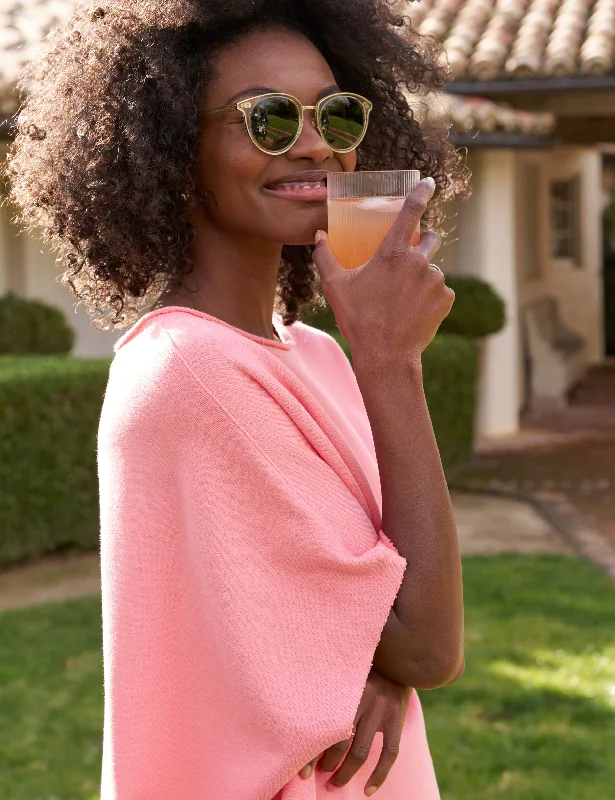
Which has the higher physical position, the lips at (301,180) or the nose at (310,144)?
the nose at (310,144)

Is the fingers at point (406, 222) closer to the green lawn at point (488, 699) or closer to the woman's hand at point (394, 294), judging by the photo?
the woman's hand at point (394, 294)

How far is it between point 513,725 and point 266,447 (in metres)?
3.57

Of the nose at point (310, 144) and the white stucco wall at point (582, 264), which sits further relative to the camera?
the white stucco wall at point (582, 264)

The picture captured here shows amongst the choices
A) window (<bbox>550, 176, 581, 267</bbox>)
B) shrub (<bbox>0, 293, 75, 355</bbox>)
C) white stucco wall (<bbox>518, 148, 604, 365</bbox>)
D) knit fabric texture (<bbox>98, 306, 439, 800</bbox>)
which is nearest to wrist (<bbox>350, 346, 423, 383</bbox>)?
knit fabric texture (<bbox>98, 306, 439, 800</bbox>)

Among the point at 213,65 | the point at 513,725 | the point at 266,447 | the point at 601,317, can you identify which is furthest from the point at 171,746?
the point at 601,317

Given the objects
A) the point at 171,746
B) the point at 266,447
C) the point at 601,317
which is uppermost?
the point at 266,447

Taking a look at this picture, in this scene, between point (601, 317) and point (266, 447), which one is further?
point (601, 317)

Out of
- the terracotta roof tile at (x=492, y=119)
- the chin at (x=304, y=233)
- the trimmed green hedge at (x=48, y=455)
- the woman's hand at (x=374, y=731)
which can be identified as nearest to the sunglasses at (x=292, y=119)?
the chin at (x=304, y=233)

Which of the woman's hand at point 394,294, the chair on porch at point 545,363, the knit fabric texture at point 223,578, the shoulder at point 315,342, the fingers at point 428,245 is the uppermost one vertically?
the fingers at point 428,245

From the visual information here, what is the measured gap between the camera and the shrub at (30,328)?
981 centimetres

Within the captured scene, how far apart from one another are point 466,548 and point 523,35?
6.21m

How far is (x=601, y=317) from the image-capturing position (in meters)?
19.3

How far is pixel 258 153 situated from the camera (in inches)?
71.4

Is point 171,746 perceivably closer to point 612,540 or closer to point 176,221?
point 176,221
